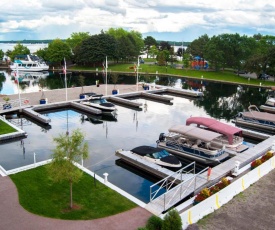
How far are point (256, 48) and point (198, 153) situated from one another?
65.9 meters

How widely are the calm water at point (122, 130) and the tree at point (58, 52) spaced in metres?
54.0

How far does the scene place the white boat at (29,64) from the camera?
93.7 meters

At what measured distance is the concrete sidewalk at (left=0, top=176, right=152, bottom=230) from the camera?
1497 centimetres

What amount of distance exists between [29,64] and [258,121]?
258ft

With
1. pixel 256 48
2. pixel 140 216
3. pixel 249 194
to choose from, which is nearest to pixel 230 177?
pixel 249 194

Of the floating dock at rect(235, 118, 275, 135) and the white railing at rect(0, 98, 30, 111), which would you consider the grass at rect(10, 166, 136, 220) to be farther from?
the floating dock at rect(235, 118, 275, 135)

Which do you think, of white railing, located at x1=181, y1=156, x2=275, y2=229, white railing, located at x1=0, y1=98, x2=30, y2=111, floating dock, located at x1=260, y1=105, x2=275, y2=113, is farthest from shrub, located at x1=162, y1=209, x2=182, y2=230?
floating dock, located at x1=260, y1=105, x2=275, y2=113

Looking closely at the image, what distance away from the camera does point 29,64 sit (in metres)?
95.6

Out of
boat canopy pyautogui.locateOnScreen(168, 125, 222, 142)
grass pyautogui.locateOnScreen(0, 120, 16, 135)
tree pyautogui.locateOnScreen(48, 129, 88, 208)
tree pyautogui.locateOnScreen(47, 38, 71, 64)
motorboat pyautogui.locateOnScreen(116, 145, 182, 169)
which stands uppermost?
tree pyautogui.locateOnScreen(47, 38, 71, 64)

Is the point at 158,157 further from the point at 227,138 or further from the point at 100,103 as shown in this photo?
the point at 100,103

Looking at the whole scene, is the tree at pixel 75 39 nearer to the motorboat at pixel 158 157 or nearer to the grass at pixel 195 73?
the grass at pixel 195 73

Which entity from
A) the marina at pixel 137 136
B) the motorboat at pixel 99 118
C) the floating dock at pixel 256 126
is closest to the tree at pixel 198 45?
A: the marina at pixel 137 136

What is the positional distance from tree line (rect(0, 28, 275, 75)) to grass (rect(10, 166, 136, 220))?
194ft

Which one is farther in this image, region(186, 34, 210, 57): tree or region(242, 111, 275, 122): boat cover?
region(186, 34, 210, 57): tree
